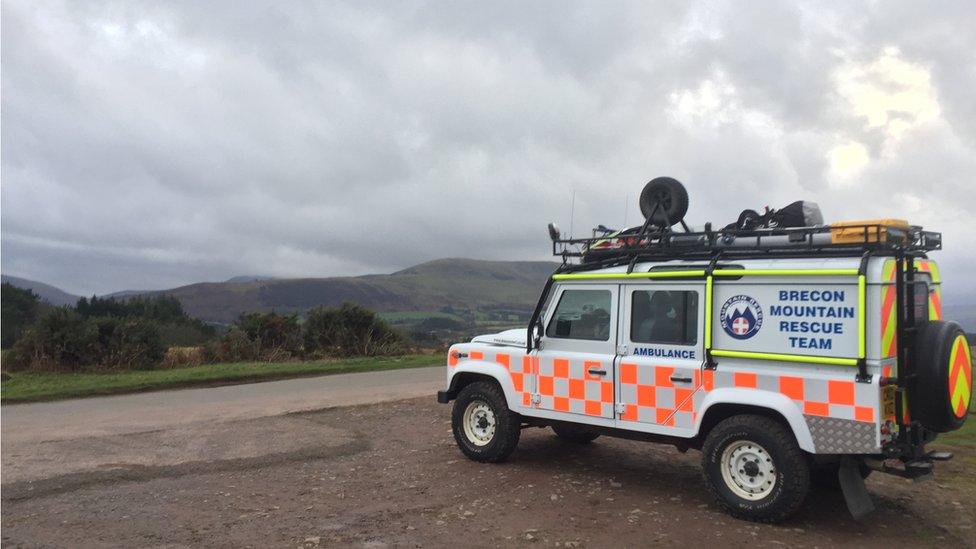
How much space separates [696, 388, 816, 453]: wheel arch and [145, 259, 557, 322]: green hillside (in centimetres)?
3414

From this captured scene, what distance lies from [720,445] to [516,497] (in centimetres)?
A: 187

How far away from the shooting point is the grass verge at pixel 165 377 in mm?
14812

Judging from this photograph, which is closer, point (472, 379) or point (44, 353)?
point (472, 379)

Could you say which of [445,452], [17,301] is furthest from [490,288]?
[445,452]

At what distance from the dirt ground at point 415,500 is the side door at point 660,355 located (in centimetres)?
80

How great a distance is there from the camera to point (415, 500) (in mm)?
6688

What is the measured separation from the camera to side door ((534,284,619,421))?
6.98 meters

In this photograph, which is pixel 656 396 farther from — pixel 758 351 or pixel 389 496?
pixel 389 496

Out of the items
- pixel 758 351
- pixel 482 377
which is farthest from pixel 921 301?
pixel 482 377

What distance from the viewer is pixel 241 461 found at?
8.33 m

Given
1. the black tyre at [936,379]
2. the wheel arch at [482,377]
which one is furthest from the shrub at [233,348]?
the black tyre at [936,379]

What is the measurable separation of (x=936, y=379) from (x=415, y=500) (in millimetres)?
4296

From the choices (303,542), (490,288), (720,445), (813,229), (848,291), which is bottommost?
→ (303,542)

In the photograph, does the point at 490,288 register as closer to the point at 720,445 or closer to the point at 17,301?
the point at 17,301
